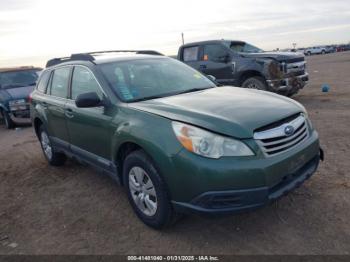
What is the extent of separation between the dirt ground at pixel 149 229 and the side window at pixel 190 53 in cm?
613

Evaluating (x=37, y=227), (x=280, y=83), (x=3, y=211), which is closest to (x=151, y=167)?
(x=37, y=227)

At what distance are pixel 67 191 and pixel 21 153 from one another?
296 centimetres

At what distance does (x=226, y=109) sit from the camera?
3.07 metres

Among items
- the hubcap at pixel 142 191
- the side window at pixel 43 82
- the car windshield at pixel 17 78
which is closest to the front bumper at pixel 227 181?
the hubcap at pixel 142 191

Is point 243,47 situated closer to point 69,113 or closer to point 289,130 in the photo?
point 69,113

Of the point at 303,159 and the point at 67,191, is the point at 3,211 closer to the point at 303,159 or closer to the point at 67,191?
the point at 67,191

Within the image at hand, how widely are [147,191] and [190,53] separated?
804 centimetres

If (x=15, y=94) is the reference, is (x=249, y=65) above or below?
above

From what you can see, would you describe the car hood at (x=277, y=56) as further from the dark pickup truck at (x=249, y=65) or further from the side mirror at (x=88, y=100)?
the side mirror at (x=88, y=100)

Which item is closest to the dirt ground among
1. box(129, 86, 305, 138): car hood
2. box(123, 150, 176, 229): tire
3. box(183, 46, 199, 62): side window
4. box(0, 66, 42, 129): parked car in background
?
Answer: box(123, 150, 176, 229): tire

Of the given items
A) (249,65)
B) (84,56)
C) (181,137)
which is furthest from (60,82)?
(249,65)

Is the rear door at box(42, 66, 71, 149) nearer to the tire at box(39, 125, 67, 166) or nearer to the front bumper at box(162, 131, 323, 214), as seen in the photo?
the tire at box(39, 125, 67, 166)

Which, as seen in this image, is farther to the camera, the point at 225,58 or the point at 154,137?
the point at 225,58

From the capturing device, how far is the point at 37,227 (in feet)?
12.1
